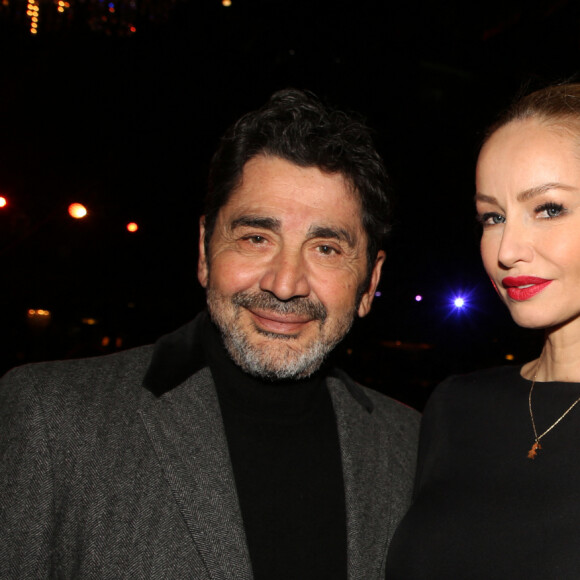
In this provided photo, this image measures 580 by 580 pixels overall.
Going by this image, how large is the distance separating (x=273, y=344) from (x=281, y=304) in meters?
0.15

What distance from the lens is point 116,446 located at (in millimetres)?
1552

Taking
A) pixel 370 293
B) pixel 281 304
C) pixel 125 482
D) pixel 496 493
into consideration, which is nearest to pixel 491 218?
pixel 370 293

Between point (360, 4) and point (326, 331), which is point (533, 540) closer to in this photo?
point (326, 331)

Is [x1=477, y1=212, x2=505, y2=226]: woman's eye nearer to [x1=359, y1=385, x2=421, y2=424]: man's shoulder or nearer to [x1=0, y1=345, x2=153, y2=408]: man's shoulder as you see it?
[x1=359, y1=385, x2=421, y2=424]: man's shoulder

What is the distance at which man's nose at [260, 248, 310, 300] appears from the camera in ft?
5.91

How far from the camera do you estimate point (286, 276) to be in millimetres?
1812

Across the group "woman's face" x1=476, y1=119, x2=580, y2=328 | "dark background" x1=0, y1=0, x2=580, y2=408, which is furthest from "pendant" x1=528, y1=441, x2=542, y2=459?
"dark background" x1=0, y1=0, x2=580, y2=408

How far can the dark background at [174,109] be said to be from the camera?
14.3 feet

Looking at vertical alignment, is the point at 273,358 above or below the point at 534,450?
above

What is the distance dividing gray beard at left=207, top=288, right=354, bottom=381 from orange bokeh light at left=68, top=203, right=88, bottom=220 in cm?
374

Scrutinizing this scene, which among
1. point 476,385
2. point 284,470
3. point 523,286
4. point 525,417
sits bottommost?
point 284,470

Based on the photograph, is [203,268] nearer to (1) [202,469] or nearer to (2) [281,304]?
(2) [281,304]

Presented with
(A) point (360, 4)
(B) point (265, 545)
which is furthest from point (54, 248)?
(B) point (265, 545)

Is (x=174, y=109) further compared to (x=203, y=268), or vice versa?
(x=174, y=109)
